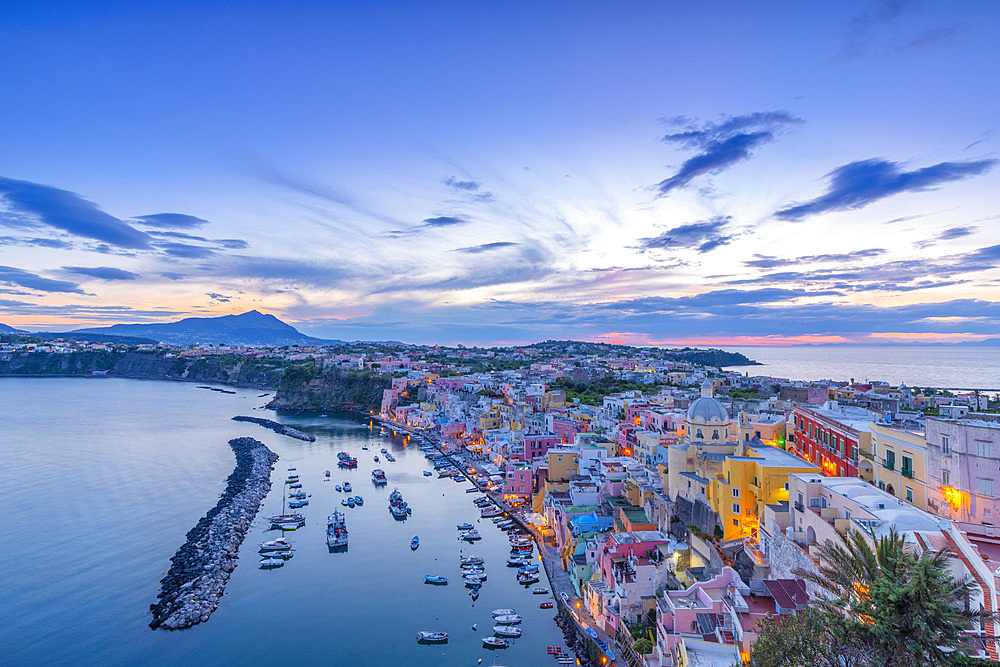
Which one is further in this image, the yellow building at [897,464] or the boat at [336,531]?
the boat at [336,531]

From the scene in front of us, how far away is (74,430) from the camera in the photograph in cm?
4538

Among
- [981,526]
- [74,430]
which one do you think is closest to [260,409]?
[74,430]

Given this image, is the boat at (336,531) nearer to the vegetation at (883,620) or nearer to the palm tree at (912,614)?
the vegetation at (883,620)

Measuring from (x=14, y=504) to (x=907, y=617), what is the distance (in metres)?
36.5

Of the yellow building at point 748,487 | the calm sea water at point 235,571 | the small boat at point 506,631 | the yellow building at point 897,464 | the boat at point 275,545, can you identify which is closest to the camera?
the yellow building at point 897,464

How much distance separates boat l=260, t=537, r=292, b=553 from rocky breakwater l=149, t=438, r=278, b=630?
0.98 m

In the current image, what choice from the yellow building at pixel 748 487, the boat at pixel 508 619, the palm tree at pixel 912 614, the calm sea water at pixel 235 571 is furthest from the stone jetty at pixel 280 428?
the palm tree at pixel 912 614

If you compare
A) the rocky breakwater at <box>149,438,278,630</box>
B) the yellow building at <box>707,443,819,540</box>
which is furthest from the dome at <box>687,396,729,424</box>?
the rocky breakwater at <box>149,438,278,630</box>

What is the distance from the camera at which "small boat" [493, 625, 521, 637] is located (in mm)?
15391

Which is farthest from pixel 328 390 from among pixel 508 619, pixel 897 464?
pixel 897 464

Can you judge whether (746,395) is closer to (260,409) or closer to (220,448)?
(220,448)

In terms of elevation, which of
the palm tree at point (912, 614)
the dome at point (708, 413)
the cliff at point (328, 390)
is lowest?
the cliff at point (328, 390)

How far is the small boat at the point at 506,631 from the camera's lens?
15391 millimetres

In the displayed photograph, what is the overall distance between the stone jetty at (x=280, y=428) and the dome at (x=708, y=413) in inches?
1385
